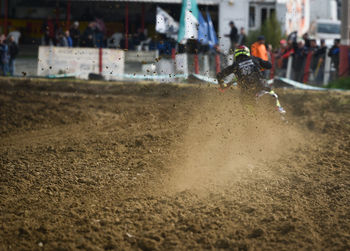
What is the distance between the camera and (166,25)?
19.1m

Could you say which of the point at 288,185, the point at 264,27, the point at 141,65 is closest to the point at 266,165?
the point at 288,185

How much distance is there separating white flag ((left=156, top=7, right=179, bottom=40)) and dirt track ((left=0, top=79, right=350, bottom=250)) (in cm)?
650

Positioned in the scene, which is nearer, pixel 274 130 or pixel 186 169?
pixel 186 169

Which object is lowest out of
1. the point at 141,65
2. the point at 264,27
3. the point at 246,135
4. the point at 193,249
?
the point at 193,249

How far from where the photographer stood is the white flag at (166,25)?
1872 centimetres

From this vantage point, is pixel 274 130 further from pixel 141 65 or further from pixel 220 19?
pixel 220 19

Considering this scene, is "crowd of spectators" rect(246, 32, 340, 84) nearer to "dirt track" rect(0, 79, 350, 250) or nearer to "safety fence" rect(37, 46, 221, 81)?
"safety fence" rect(37, 46, 221, 81)

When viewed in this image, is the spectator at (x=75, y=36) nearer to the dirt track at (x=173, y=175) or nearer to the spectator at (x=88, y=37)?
the spectator at (x=88, y=37)

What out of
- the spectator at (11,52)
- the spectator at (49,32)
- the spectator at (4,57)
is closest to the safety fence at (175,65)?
the spectator at (11,52)

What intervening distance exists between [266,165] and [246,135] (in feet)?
5.56

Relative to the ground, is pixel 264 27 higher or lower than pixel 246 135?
higher

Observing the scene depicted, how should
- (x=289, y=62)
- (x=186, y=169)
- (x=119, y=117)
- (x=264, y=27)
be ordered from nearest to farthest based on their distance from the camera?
(x=186, y=169) → (x=119, y=117) → (x=289, y=62) → (x=264, y=27)

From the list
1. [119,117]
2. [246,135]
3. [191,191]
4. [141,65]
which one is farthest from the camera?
[141,65]

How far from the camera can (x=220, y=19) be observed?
79.8 ft
